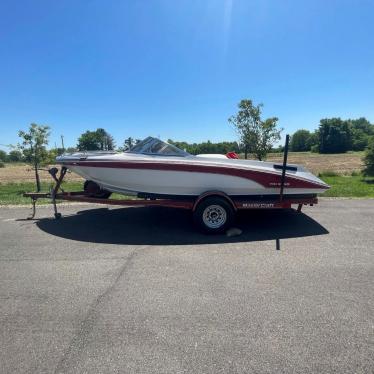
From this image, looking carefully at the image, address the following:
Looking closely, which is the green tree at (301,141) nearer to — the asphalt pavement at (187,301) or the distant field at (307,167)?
the distant field at (307,167)

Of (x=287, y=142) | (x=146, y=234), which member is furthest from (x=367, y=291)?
(x=146, y=234)

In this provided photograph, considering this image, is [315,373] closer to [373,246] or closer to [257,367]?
[257,367]

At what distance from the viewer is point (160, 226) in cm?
645

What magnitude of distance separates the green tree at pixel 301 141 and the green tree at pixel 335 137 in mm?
19256

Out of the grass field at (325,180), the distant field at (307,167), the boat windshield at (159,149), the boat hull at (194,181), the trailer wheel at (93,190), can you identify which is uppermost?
the boat windshield at (159,149)

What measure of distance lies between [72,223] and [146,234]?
1.95 m

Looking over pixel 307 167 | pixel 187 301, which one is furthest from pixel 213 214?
pixel 307 167

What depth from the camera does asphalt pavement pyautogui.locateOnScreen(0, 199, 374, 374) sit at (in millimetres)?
2557

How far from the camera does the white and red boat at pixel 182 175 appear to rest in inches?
241

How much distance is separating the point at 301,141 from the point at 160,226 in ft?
415

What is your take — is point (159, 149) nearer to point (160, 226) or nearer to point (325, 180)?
point (160, 226)

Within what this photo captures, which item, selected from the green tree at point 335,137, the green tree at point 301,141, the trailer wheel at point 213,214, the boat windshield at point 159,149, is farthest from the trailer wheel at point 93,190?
the green tree at point 301,141

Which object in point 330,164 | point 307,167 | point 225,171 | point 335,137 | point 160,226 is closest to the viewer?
point 225,171

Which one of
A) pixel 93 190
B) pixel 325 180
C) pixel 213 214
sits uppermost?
pixel 93 190
